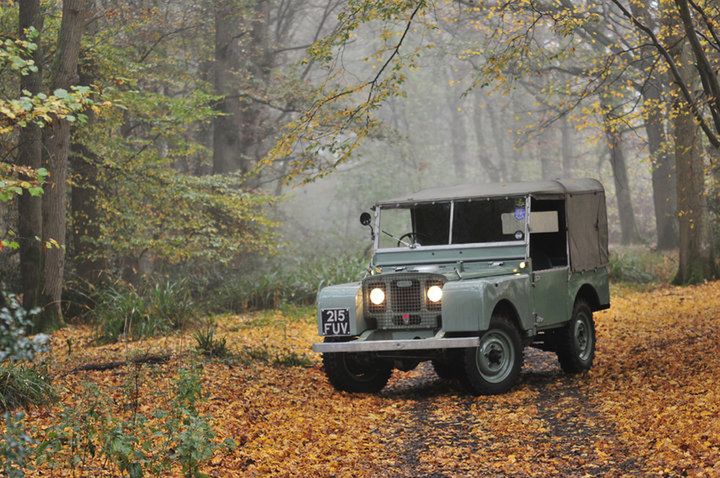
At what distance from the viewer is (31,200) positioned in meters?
16.4

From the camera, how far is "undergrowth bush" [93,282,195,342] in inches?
593

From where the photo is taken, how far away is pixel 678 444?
7.04 m

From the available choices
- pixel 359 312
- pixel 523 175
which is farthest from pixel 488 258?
pixel 523 175

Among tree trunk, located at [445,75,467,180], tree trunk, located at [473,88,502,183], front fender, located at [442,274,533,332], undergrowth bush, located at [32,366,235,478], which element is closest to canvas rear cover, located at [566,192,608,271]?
front fender, located at [442,274,533,332]

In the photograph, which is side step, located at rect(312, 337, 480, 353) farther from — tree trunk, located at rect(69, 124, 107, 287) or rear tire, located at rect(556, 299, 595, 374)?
tree trunk, located at rect(69, 124, 107, 287)

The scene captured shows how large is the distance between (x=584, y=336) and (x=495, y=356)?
2199 mm

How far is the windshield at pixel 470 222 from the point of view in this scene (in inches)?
421

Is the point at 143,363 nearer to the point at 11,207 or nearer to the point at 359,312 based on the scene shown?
the point at 359,312

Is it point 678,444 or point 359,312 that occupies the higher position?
point 359,312

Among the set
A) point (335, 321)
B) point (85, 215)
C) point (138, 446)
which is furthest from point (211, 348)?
point (85, 215)

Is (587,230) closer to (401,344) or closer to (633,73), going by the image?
(401,344)

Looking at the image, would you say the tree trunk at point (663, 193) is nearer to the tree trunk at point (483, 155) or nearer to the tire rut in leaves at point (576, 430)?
the tire rut in leaves at point (576, 430)

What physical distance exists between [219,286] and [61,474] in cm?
1571

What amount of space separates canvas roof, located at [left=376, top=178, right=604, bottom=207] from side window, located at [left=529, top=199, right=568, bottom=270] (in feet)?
0.69
